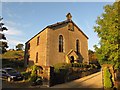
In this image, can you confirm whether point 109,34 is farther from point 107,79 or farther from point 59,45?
point 59,45

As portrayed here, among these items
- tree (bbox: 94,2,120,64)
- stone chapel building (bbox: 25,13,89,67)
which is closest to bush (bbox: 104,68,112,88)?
tree (bbox: 94,2,120,64)

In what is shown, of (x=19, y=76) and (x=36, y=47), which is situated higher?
(x=36, y=47)

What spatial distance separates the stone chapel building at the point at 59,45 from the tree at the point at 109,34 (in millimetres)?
12692

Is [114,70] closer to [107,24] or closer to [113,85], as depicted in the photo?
[113,85]

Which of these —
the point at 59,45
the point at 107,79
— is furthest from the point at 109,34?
the point at 59,45

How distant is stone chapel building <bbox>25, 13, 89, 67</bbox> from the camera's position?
33.2m

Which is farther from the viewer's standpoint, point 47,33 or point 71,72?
point 47,33

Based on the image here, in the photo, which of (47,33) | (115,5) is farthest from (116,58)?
(47,33)

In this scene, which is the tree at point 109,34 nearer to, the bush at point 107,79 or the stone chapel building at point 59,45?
the bush at point 107,79

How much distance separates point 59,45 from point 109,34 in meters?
16.4

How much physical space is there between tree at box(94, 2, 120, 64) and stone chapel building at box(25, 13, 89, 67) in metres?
12.7

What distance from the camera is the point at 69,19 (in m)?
37.9

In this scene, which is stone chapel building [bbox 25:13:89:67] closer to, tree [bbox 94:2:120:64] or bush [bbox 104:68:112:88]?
tree [bbox 94:2:120:64]

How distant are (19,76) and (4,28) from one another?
1284 centimetres
